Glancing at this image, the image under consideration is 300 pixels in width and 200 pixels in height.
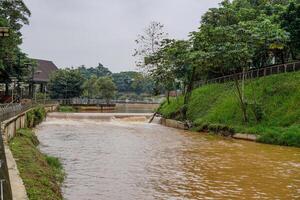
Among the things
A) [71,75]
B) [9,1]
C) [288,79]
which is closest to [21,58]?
[9,1]

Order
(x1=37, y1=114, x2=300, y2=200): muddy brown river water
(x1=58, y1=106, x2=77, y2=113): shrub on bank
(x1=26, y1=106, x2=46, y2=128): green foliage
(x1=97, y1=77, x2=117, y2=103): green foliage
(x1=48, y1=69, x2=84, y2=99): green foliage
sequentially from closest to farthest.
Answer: (x1=37, y1=114, x2=300, y2=200): muddy brown river water, (x1=26, y1=106, x2=46, y2=128): green foliage, (x1=58, y1=106, x2=77, y2=113): shrub on bank, (x1=48, y1=69, x2=84, y2=99): green foliage, (x1=97, y1=77, x2=117, y2=103): green foliage

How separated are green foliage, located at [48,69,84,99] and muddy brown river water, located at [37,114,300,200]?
49.3 metres

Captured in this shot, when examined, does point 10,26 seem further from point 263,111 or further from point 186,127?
point 263,111

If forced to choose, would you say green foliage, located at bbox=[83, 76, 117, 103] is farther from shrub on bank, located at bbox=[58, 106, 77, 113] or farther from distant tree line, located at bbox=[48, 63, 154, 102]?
shrub on bank, located at bbox=[58, 106, 77, 113]

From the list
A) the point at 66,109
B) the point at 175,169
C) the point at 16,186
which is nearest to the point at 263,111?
the point at 175,169

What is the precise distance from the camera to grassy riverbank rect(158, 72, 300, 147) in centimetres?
2538

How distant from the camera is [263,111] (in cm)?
2844

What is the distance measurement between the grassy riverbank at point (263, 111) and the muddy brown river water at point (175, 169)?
1760 millimetres

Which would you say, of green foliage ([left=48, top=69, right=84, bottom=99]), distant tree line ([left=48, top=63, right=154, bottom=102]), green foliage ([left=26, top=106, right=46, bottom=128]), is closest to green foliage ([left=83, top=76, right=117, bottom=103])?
distant tree line ([left=48, top=63, right=154, bottom=102])

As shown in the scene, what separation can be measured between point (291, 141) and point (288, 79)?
8848mm

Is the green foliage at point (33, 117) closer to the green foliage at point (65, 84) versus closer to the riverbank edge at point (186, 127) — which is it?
the riverbank edge at point (186, 127)

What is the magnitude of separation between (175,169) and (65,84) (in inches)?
2403

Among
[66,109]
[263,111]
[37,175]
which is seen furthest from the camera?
[66,109]

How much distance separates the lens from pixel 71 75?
74312 mm
